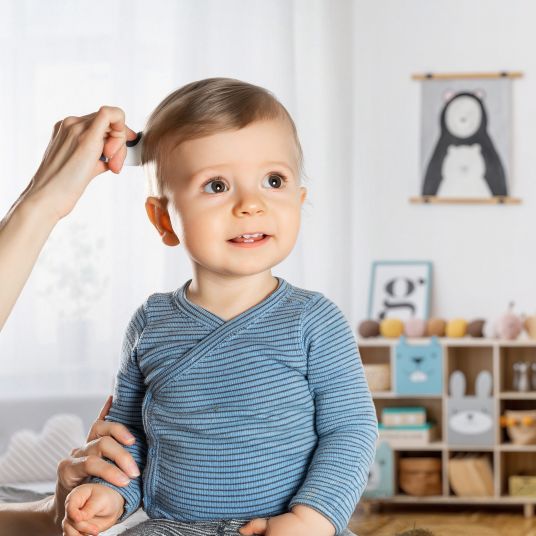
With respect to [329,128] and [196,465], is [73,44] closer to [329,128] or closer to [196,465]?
[329,128]

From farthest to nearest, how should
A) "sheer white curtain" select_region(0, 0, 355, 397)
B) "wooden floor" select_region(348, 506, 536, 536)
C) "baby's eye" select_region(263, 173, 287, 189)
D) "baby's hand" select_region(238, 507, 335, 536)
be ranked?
"wooden floor" select_region(348, 506, 536, 536)
"sheer white curtain" select_region(0, 0, 355, 397)
"baby's eye" select_region(263, 173, 287, 189)
"baby's hand" select_region(238, 507, 335, 536)

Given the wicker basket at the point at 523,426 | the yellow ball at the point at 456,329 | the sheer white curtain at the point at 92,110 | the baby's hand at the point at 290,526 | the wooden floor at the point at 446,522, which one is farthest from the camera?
the yellow ball at the point at 456,329

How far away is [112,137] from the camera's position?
114 centimetres

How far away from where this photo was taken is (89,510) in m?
1.13

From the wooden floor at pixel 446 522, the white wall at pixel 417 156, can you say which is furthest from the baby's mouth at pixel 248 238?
the white wall at pixel 417 156

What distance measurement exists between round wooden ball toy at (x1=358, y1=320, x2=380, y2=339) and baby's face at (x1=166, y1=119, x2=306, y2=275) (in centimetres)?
320

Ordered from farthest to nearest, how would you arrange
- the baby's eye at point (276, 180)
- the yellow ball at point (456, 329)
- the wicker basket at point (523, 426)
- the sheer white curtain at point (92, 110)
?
the yellow ball at point (456, 329) < the wicker basket at point (523, 426) < the sheer white curtain at point (92, 110) < the baby's eye at point (276, 180)

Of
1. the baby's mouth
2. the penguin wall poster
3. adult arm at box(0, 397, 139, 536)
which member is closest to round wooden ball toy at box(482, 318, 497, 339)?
the penguin wall poster

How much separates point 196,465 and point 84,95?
2505 mm

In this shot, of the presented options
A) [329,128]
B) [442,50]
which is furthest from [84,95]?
[442,50]

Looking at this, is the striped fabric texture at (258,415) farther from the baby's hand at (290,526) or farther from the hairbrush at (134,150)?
the hairbrush at (134,150)

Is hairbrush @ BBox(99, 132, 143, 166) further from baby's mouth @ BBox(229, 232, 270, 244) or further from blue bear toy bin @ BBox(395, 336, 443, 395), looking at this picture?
blue bear toy bin @ BBox(395, 336, 443, 395)

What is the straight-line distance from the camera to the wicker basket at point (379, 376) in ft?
13.9

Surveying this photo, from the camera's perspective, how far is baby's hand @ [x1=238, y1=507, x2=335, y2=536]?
104 cm
